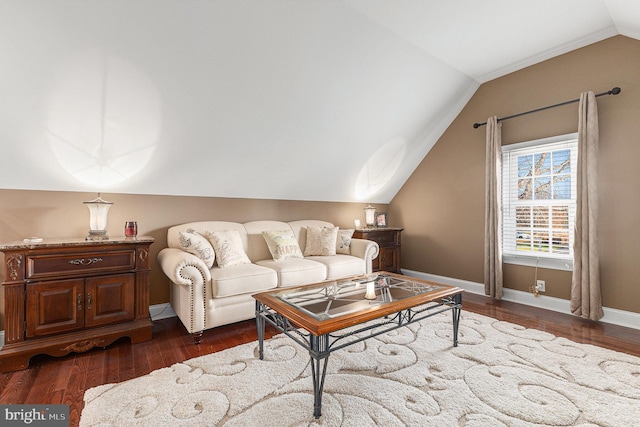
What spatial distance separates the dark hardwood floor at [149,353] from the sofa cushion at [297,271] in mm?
512

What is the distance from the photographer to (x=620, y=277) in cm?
293

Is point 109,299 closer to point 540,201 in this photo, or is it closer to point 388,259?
point 388,259

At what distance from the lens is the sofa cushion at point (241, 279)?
2600 mm

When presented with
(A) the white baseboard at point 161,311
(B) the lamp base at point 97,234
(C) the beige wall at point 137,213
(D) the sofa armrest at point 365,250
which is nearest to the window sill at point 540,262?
(D) the sofa armrest at point 365,250

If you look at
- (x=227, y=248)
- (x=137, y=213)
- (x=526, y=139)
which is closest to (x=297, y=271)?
(x=227, y=248)

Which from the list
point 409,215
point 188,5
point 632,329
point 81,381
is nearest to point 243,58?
point 188,5

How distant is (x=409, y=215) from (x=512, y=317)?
2.21 metres

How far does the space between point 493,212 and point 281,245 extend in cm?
264

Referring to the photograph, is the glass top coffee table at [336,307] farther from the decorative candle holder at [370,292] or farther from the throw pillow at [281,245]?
the throw pillow at [281,245]

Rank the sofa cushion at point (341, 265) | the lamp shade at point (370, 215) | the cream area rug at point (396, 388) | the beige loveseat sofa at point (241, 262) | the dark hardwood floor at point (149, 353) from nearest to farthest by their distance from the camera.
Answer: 1. the cream area rug at point (396, 388)
2. the dark hardwood floor at point (149, 353)
3. the beige loveseat sofa at point (241, 262)
4. the sofa cushion at point (341, 265)
5. the lamp shade at point (370, 215)

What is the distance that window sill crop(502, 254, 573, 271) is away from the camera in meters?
3.32

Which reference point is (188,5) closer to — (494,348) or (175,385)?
(175,385)

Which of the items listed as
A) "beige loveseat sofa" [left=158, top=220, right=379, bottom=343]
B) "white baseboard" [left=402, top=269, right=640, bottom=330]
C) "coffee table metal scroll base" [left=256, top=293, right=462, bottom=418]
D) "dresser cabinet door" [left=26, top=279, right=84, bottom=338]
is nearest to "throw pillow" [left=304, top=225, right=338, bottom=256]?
"beige loveseat sofa" [left=158, top=220, right=379, bottom=343]

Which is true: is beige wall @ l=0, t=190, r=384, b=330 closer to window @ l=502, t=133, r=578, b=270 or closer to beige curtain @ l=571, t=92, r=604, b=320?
window @ l=502, t=133, r=578, b=270
